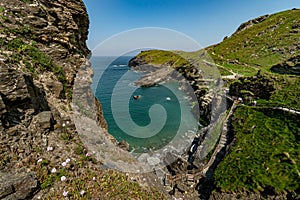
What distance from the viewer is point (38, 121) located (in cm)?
707

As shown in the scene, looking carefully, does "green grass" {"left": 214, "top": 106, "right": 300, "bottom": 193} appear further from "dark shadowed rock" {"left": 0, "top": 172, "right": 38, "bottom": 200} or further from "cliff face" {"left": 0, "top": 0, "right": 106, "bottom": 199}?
"dark shadowed rock" {"left": 0, "top": 172, "right": 38, "bottom": 200}

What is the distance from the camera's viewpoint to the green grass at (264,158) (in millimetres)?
11380

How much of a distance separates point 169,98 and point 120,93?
64.4ft

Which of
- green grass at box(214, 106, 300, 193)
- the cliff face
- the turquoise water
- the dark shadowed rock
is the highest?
the cliff face

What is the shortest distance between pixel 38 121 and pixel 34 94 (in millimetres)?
1448

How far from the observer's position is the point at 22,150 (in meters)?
5.98

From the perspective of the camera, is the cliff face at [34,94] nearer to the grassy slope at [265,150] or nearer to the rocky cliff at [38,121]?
the rocky cliff at [38,121]

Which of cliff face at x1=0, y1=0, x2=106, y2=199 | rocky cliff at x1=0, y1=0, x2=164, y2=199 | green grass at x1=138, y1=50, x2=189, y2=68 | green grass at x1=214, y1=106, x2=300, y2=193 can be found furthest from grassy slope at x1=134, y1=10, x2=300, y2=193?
green grass at x1=138, y1=50, x2=189, y2=68

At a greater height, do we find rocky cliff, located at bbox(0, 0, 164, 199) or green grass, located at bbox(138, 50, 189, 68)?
rocky cliff, located at bbox(0, 0, 164, 199)

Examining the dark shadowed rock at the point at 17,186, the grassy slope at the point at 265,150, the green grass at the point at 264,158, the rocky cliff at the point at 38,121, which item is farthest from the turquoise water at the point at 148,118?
the dark shadowed rock at the point at 17,186

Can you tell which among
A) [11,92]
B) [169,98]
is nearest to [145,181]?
[11,92]

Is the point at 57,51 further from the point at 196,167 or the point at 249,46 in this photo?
the point at 249,46

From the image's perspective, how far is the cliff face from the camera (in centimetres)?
568

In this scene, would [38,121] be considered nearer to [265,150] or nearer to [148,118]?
[265,150]
